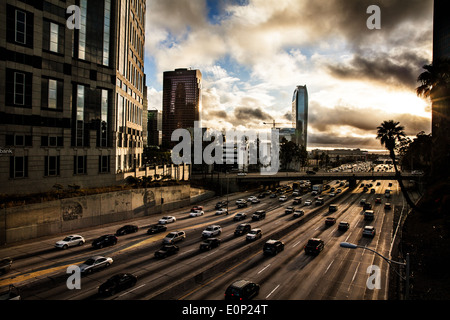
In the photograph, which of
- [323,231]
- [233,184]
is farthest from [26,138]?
[233,184]

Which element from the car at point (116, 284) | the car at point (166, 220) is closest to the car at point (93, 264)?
the car at point (116, 284)

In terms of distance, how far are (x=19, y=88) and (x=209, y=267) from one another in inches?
1726

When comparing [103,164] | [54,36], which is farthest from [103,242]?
[54,36]

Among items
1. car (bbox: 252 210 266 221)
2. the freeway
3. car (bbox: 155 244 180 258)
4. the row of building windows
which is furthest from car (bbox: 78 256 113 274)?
car (bbox: 252 210 266 221)

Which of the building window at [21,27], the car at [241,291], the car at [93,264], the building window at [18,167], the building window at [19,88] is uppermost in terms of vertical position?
the building window at [21,27]

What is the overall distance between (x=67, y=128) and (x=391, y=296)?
55455 millimetres

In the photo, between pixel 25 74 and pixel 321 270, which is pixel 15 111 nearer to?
pixel 25 74

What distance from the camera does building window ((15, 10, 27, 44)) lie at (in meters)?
44.7

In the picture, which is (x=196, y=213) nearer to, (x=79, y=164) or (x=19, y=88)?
(x=79, y=164)

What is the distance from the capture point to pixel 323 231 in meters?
45.2

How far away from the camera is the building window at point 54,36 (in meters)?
49.1

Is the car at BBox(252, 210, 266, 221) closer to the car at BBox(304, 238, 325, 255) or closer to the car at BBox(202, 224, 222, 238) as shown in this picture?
the car at BBox(202, 224, 222, 238)

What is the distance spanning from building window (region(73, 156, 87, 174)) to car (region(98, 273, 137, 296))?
37.2 m

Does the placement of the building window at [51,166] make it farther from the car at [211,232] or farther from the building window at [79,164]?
the car at [211,232]
